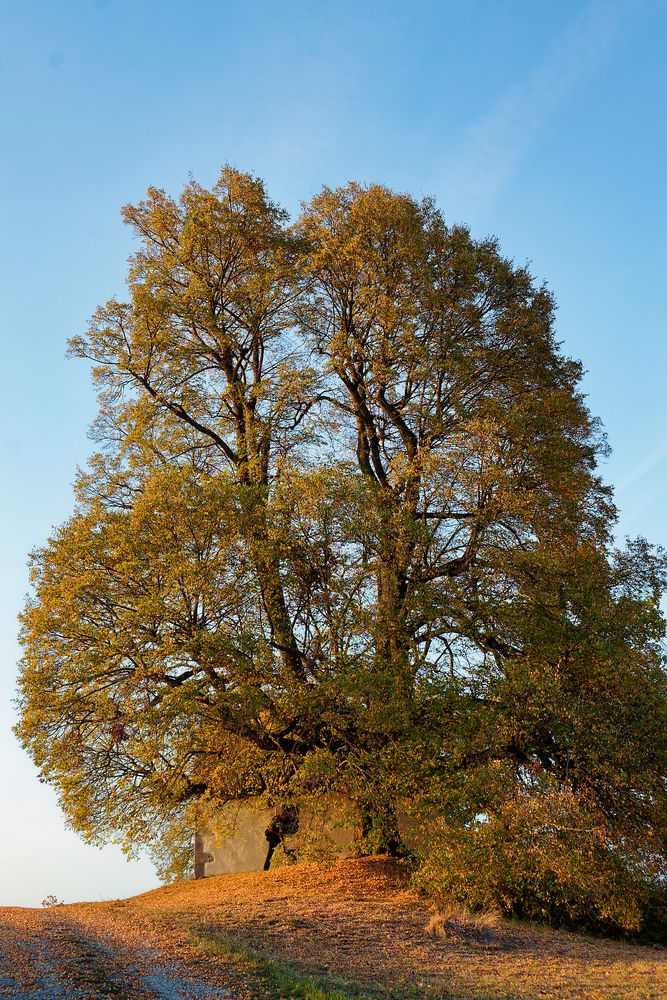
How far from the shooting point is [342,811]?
15750 mm

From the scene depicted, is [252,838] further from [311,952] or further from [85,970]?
[85,970]

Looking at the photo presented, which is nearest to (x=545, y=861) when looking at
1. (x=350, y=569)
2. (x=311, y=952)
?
(x=311, y=952)

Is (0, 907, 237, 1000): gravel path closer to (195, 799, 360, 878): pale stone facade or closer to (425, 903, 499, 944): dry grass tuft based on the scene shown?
(425, 903, 499, 944): dry grass tuft

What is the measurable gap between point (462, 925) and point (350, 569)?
694cm

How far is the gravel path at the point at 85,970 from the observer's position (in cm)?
854

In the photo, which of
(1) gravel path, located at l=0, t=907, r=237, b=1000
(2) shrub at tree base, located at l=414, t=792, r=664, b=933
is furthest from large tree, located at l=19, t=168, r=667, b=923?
(1) gravel path, located at l=0, t=907, r=237, b=1000

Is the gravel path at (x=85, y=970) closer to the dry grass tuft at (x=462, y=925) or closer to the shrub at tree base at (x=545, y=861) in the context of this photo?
the dry grass tuft at (x=462, y=925)

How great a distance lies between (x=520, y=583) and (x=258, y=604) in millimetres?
5649

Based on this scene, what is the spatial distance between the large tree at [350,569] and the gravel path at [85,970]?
4469mm

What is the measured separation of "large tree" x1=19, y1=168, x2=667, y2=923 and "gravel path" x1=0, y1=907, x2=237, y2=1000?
4.47m

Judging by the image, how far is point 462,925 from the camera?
13.5 metres

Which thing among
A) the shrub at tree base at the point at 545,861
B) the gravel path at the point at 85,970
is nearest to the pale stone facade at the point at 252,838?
the shrub at tree base at the point at 545,861

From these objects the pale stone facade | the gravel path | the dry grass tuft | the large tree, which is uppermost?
the large tree

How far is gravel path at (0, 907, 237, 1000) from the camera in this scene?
854 centimetres
